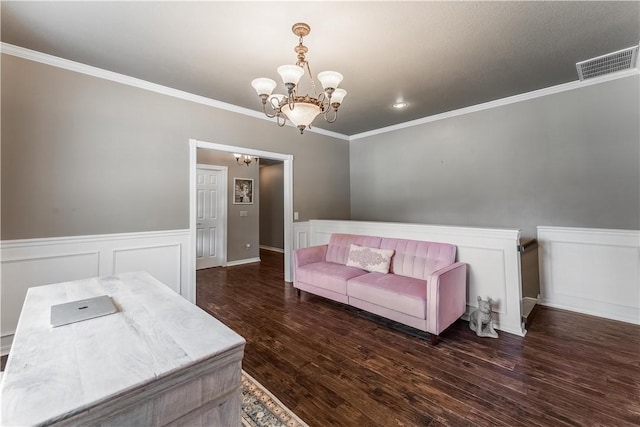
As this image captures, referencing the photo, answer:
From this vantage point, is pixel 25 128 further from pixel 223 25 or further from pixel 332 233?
pixel 332 233

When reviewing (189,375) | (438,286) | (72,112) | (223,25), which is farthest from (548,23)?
(72,112)

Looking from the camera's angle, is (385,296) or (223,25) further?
(385,296)

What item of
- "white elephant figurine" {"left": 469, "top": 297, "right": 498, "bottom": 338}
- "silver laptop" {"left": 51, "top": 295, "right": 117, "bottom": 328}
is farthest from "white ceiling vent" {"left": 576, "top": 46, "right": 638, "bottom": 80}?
"silver laptop" {"left": 51, "top": 295, "right": 117, "bottom": 328}

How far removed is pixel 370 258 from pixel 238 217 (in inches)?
145

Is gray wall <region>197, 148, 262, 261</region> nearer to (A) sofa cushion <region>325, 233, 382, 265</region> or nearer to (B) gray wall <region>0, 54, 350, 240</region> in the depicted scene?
(B) gray wall <region>0, 54, 350, 240</region>

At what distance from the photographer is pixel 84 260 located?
2742mm

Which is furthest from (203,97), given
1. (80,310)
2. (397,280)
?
(397,280)

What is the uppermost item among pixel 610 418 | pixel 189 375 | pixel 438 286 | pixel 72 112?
pixel 72 112

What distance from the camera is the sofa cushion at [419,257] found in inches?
116

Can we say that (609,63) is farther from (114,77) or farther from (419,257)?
(114,77)

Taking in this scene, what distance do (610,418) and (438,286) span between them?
118 centimetres

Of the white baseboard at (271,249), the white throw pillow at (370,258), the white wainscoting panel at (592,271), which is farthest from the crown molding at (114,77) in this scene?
the white wainscoting panel at (592,271)

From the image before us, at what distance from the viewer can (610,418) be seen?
1.62m

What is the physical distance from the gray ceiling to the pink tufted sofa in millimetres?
1915
